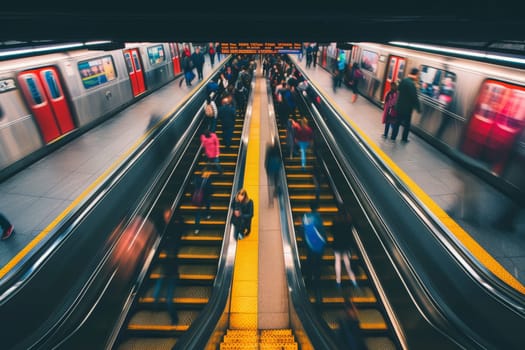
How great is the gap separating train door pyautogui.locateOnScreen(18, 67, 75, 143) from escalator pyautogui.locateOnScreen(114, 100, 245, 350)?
4305 mm

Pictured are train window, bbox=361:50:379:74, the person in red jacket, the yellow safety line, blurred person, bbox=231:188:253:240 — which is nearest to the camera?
the yellow safety line

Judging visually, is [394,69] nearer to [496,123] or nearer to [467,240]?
[496,123]

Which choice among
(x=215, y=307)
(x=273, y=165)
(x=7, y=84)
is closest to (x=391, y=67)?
(x=273, y=165)

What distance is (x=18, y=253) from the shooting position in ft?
13.2

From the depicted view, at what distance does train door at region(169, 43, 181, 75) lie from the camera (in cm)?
1717

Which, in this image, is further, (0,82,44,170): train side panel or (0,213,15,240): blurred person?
(0,82,44,170): train side panel

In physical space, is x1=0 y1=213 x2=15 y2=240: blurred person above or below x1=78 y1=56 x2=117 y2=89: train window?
below

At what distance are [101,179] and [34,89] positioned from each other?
3119mm

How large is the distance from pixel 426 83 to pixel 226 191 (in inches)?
268

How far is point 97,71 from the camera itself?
30.2ft

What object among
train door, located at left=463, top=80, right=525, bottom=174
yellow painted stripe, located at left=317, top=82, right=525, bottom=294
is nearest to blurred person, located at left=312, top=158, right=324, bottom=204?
yellow painted stripe, located at left=317, top=82, right=525, bottom=294

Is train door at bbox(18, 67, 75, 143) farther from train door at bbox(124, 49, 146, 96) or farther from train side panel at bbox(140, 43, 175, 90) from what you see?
train side panel at bbox(140, 43, 175, 90)

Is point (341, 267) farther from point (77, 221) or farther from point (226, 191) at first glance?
point (77, 221)

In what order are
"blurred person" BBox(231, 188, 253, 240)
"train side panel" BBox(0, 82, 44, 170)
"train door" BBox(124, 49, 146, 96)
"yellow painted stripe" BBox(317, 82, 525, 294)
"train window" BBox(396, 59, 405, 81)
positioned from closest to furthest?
"yellow painted stripe" BBox(317, 82, 525, 294) → "blurred person" BBox(231, 188, 253, 240) → "train side panel" BBox(0, 82, 44, 170) → "train window" BBox(396, 59, 405, 81) → "train door" BBox(124, 49, 146, 96)
